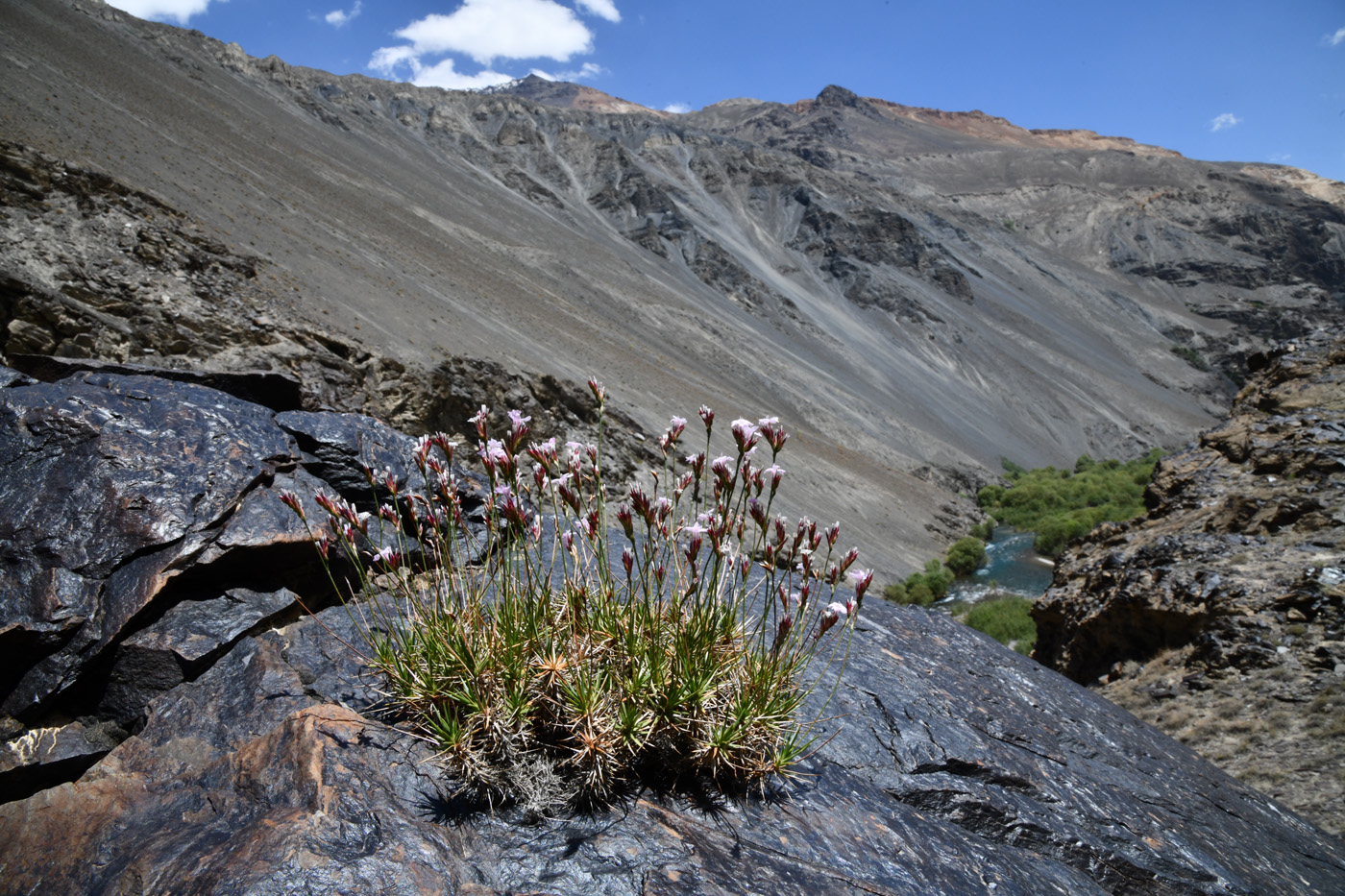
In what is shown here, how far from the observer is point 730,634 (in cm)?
303

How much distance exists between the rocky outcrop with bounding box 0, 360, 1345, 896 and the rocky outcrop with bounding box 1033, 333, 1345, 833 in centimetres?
153

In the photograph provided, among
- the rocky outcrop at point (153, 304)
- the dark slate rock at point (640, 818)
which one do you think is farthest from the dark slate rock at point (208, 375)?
the rocky outcrop at point (153, 304)

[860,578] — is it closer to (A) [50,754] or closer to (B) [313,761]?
(B) [313,761]

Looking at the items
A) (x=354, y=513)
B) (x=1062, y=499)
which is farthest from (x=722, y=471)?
(x=1062, y=499)

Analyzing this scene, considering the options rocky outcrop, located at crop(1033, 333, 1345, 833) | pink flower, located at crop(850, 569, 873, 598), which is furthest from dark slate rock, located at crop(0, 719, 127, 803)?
rocky outcrop, located at crop(1033, 333, 1345, 833)

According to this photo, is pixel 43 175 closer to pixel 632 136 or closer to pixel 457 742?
pixel 457 742

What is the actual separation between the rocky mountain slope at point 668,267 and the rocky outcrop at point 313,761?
7.80m

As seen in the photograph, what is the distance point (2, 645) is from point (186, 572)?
0.67 metres

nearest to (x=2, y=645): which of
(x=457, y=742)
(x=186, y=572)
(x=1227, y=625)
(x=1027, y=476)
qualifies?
(x=186, y=572)

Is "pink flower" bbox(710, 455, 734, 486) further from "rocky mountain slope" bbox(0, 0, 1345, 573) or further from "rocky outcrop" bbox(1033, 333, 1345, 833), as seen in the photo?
"rocky mountain slope" bbox(0, 0, 1345, 573)

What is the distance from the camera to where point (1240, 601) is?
6.90 metres

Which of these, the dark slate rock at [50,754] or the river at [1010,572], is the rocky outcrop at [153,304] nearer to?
the dark slate rock at [50,754]

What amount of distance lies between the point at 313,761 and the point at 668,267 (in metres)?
50.4

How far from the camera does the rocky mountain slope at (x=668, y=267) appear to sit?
17016 millimetres
